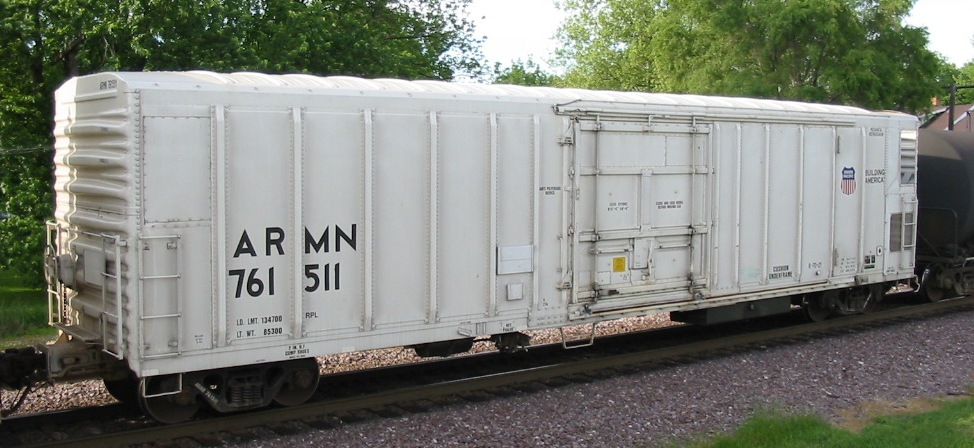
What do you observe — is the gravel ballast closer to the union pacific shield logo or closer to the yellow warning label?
the yellow warning label

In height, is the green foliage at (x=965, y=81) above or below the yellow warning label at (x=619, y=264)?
above

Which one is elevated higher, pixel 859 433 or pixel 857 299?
pixel 857 299

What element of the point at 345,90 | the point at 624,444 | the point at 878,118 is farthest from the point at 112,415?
the point at 878,118

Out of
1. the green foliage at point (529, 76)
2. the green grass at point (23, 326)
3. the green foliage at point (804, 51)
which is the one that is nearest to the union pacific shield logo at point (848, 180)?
the green grass at point (23, 326)

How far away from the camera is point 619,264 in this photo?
10.7 metres

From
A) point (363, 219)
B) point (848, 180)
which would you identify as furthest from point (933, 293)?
point (363, 219)

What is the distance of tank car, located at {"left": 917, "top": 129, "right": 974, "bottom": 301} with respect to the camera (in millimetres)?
15430

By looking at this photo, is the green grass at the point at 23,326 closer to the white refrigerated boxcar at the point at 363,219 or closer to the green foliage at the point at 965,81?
the white refrigerated boxcar at the point at 363,219

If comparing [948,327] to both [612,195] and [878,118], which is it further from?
[612,195]

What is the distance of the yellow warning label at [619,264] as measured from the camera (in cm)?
1070

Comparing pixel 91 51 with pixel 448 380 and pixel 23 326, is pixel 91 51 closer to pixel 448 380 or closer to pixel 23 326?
pixel 23 326

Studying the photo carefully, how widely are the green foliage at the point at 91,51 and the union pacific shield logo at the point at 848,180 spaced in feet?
36.7

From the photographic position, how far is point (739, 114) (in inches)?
467

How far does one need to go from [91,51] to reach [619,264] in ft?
41.6
